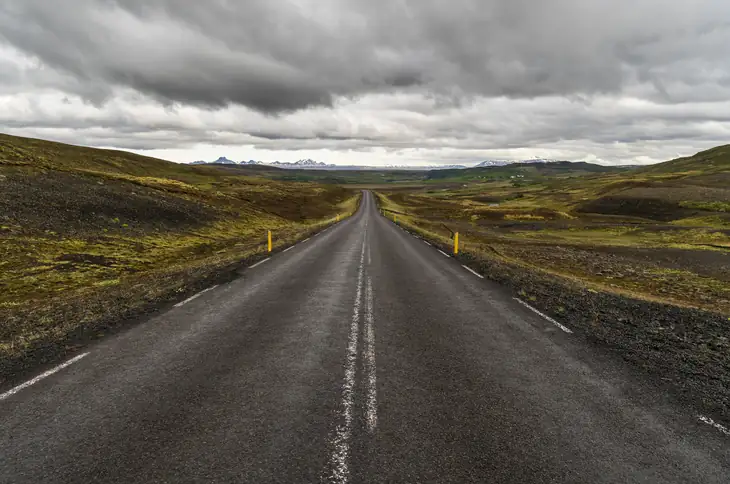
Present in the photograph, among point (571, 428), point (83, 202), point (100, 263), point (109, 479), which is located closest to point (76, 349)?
point (109, 479)

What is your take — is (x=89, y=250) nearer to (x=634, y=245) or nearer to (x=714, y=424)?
(x=714, y=424)

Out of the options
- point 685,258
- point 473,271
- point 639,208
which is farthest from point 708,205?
point 473,271

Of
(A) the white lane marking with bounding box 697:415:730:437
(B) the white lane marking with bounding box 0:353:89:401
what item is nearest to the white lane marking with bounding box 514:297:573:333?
(A) the white lane marking with bounding box 697:415:730:437

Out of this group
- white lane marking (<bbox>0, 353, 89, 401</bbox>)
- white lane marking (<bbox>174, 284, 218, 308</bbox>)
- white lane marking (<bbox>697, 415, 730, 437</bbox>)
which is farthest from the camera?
white lane marking (<bbox>174, 284, 218, 308</bbox>)

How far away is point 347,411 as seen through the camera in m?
5.75

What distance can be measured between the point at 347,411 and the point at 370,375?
4.16 ft

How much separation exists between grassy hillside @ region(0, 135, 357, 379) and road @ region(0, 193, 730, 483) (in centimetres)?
251

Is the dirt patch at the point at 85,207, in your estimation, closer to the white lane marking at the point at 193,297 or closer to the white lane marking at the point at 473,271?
the white lane marking at the point at 193,297

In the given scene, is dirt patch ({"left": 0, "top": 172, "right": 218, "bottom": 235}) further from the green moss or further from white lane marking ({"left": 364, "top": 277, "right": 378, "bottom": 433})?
the green moss

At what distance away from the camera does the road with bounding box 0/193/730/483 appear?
4578mm

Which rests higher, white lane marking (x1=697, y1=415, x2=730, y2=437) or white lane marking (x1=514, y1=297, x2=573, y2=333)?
white lane marking (x1=697, y1=415, x2=730, y2=437)

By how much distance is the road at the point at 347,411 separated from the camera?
4.58 meters

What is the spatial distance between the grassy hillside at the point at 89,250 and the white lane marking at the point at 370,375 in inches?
256

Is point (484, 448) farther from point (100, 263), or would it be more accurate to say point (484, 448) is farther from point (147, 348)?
point (100, 263)
